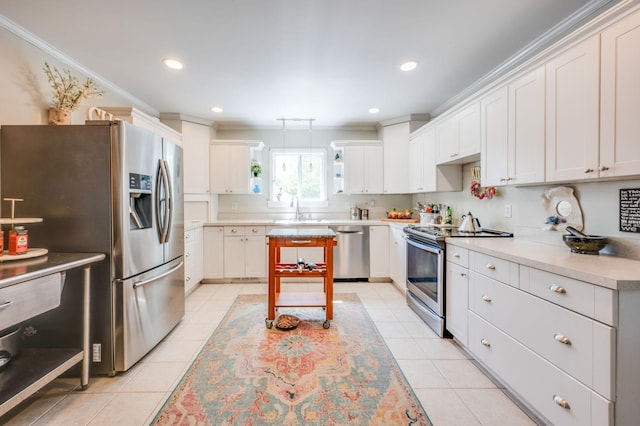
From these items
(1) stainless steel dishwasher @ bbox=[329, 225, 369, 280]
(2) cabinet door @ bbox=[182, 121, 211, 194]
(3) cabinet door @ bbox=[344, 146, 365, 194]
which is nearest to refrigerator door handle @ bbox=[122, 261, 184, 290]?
(2) cabinet door @ bbox=[182, 121, 211, 194]

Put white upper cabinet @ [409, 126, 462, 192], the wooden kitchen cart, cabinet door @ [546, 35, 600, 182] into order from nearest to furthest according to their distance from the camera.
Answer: cabinet door @ [546, 35, 600, 182] < the wooden kitchen cart < white upper cabinet @ [409, 126, 462, 192]

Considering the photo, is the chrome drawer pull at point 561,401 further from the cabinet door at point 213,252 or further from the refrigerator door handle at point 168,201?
the cabinet door at point 213,252

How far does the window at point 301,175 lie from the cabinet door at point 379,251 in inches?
46.2

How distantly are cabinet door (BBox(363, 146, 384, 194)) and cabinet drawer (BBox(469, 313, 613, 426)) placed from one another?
282cm

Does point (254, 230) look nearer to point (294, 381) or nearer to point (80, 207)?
point (80, 207)

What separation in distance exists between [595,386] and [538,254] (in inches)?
29.0

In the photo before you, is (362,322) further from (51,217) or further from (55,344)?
(51,217)

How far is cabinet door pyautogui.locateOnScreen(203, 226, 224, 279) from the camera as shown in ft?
14.0


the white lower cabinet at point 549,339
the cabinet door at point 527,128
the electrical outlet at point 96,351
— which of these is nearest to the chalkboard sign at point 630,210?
the cabinet door at point 527,128

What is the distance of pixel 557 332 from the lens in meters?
1.42

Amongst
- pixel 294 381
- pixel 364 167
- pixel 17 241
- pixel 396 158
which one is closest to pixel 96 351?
pixel 17 241

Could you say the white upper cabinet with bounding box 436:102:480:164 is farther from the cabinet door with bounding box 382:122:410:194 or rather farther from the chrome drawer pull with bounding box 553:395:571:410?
the chrome drawer pull with bounding box 553:395:571:410

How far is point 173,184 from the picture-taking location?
263 cm

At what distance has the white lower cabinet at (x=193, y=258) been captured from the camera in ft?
12.0
